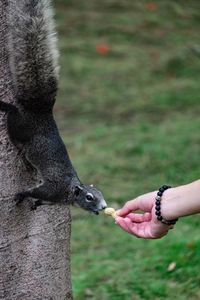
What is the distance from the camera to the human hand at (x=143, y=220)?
2.76 meters

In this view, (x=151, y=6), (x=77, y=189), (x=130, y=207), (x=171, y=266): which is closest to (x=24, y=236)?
(x=77, y=189)

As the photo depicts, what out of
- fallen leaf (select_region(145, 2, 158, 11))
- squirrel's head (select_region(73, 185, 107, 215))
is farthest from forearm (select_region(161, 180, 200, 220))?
fallen leaf (select_region(145, 2, 158, 11))

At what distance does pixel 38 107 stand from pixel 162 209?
56 cm

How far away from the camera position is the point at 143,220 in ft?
9.44

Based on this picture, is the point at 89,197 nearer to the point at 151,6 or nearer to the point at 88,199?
the point at 88,199

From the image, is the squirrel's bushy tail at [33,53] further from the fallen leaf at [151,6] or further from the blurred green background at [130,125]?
the fallen leaf at [151,6]

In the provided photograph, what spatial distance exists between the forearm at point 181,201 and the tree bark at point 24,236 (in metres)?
0.54

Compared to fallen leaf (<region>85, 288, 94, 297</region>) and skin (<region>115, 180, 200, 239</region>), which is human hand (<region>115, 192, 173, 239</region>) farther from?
fallen leaf (<region>85, 288, 94, 297</region>)

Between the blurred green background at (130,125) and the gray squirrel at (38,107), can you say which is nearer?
the gray squirrel at (38,107)

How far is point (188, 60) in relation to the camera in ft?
33.1

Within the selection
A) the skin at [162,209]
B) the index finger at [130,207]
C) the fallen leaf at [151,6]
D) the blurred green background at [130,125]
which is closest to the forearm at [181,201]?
the skin at [162,209]

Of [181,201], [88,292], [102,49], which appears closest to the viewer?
[181,201]

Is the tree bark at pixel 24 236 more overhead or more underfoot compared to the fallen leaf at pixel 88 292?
more overhead

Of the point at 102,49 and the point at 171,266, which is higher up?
the point at 171,266
